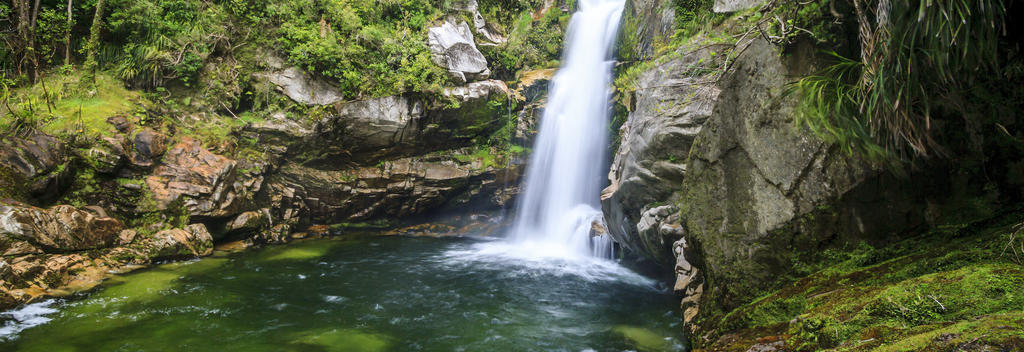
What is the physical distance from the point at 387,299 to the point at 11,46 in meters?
10.0

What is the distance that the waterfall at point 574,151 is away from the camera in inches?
491

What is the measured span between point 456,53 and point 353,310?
895 centimetres

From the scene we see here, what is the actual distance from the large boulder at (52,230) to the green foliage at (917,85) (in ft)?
36.5

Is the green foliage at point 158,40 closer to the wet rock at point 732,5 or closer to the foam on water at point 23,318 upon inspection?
the foam on water at point 23,318

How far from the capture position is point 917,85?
281 centimetres

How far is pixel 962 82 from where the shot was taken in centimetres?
302

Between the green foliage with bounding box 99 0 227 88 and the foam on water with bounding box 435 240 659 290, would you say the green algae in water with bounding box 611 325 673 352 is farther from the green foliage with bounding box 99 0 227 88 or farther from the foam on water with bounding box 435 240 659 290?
the green foliage with bounding box 99 0 227 88

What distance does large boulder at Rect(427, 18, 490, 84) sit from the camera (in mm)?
13305

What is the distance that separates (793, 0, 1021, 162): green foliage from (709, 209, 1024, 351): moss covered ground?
70 centimetres

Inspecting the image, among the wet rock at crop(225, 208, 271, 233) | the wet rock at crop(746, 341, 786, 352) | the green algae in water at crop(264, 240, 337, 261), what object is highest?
the wet rock at crop(225, 208, 271, 233)

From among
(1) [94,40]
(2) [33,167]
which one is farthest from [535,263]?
(1) [94,40]

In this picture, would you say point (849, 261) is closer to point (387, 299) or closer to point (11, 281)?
point (387, 299)

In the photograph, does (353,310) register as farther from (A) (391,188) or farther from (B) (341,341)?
(A) (391,188)

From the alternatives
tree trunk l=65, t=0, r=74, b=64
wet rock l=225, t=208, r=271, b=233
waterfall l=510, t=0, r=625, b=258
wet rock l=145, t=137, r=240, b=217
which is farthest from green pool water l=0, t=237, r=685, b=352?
tree trunk l=65, t=0, r=74, b=64
